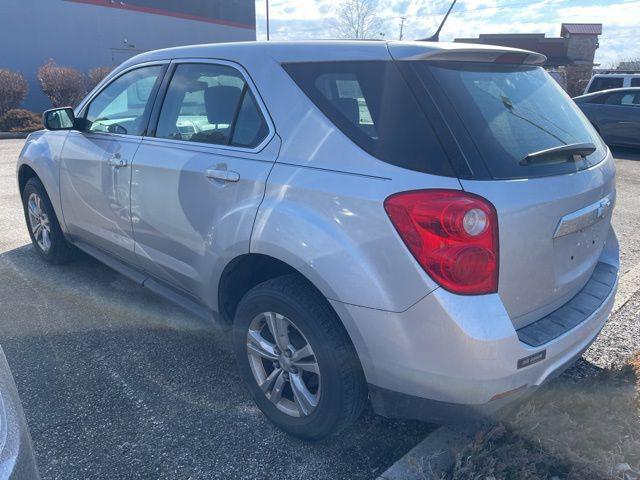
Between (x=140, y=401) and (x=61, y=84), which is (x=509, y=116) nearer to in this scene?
(x=140, y=401)

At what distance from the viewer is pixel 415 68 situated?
2.25 metres

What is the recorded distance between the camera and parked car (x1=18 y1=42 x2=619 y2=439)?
204 centimetres

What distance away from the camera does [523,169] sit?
7.19ft

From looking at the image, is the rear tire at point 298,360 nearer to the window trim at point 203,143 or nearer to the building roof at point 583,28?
the window trim at point 203,143

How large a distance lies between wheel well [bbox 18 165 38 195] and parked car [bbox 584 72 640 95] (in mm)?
14165

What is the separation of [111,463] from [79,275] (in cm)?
254

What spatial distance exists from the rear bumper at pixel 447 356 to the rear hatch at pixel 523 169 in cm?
15

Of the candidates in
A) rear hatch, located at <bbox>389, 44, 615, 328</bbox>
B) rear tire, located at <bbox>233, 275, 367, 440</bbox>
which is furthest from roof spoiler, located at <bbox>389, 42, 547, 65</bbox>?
rear tire, located at <bbox>233, 275, 367, 440</bbox>

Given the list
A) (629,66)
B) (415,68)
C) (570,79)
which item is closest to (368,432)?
(415,68)

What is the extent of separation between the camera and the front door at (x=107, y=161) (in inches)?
136

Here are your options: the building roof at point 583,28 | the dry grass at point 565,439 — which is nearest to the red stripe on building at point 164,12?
the dry grass at point 565,439

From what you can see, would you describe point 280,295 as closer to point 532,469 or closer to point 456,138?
point 456,138

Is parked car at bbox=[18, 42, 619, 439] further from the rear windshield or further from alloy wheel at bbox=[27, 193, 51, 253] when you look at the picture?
alloy wheel at bbox=[27, 193, 51, 253]

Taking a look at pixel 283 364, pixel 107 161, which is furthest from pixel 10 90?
pixel 283 364
